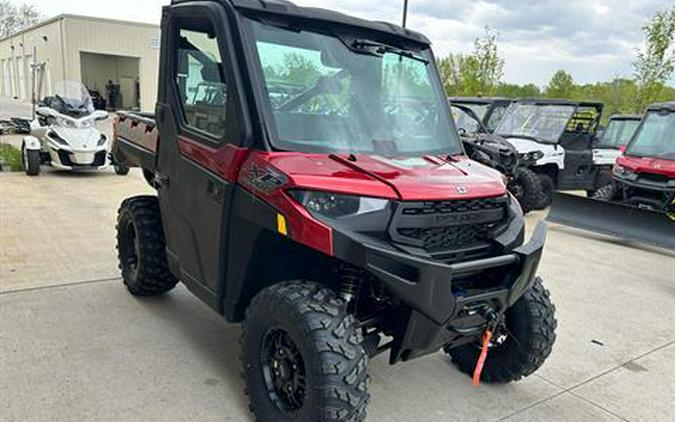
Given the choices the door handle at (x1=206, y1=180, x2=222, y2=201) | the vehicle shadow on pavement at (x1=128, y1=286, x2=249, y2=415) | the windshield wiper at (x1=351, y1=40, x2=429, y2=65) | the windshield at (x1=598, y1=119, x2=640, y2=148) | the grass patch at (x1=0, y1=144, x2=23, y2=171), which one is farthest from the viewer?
the windshield at (x1=598, y1=119, x2=640, y2=148)

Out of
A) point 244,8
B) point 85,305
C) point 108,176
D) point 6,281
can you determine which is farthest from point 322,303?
point 108,176

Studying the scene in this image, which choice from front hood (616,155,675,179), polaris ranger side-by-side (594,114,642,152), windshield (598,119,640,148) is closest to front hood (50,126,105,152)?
Result: front hood (616,155,675,179)

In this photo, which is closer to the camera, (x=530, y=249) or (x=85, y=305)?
(x=530, y=249)

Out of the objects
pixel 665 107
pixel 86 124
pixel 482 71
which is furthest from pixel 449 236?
pixel 482 71

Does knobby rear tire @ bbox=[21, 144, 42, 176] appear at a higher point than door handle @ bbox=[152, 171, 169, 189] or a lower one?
lower

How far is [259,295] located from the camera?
2.68 m

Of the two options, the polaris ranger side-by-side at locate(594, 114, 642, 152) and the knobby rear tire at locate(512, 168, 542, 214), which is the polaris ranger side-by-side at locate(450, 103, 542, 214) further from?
the polaris ranger side-by-side at locate(594, 114, 642, 152)

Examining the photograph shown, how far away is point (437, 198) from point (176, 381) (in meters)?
1.82

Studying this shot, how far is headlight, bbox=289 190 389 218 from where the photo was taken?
95.1 inches

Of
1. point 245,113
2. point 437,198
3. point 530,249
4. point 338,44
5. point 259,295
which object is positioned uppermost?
point 338,44

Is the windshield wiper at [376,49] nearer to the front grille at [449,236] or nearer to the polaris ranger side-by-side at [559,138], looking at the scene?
the front grille at [449,236]

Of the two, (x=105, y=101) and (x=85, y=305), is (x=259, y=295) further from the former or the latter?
(x=105, y=101)

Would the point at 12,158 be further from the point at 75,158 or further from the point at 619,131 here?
the point at 619,131

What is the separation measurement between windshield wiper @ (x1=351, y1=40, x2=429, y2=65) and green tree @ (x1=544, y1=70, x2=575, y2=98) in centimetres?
2725
